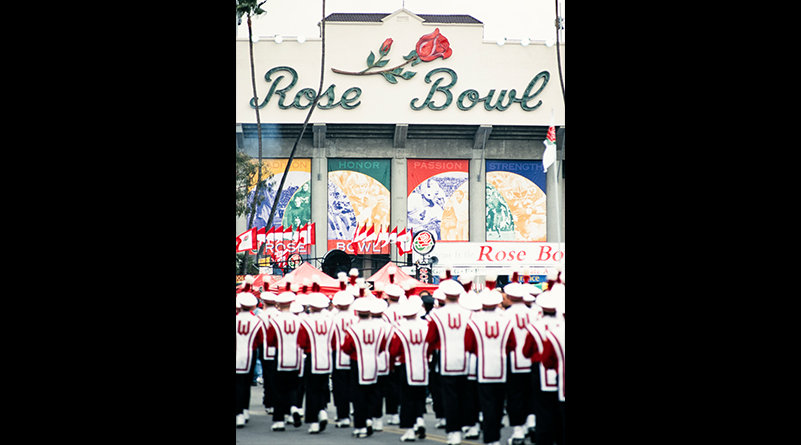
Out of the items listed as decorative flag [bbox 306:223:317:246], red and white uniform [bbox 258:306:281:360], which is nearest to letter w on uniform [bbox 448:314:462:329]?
red and white uniform [bbox 258:306:281:360]

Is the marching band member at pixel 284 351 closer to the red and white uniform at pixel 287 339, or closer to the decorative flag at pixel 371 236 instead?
the red and white uniform at pixel 287 339

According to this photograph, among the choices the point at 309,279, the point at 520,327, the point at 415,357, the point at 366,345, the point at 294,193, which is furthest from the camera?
the point at 294,193

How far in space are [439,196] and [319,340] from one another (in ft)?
60.8

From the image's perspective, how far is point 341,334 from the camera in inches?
340

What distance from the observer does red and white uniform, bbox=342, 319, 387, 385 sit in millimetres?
8258

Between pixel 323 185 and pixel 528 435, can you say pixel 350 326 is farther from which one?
pixel 323 185

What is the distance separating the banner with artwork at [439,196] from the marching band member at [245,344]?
711 inches

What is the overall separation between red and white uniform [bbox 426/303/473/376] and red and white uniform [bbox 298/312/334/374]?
1.58m

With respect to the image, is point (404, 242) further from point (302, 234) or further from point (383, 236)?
point (302, 234)

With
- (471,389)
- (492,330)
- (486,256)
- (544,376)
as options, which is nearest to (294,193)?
(486,256)

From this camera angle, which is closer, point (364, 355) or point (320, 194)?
point (364, 355)
